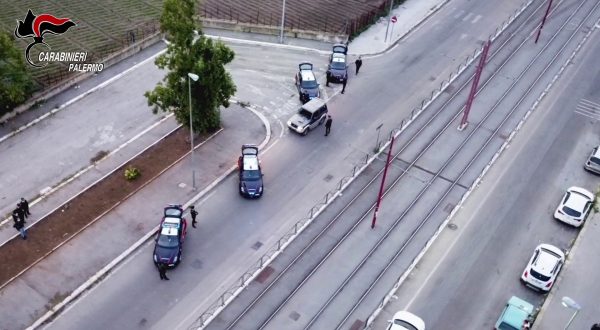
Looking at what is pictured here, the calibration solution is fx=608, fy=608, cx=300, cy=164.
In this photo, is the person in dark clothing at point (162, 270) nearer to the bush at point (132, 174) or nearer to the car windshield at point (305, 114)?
the bush at point (132, 174)

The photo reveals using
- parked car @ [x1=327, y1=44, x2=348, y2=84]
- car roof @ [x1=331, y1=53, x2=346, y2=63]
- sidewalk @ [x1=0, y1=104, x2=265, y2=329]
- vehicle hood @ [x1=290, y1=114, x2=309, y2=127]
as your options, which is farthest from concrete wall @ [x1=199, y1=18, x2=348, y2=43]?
vehicle hood @ [x1=290, y1=114, x2=309, y2=127]

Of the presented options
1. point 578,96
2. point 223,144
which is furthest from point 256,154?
point 578,96

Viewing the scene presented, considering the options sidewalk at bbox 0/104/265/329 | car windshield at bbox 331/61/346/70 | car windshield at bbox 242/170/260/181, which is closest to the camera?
sidewalk at bbox 0/104/265/329

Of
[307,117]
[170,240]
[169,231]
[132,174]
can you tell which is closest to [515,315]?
[170,240]

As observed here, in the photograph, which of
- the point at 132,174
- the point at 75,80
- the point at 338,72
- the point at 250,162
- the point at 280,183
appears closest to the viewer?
the point at 132,174

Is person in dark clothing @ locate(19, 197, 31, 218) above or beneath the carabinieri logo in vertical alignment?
beneath

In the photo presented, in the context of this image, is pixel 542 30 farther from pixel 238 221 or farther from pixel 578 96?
pixel 238 221

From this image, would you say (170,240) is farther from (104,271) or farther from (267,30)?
(267,30)

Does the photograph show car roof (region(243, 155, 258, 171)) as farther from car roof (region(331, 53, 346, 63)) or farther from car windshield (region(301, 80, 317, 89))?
car roof (region(331, 53, 346, 63))
